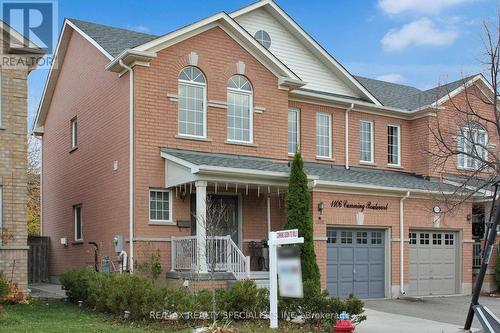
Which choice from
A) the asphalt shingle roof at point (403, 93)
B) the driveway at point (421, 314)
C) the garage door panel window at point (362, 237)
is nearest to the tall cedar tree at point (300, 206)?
the driveway at point (421, 314)

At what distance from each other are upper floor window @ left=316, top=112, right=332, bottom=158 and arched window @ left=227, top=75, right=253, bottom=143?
360 cm

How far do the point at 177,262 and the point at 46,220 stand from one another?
1027cm

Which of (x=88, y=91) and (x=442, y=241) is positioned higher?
(x=88, y=91)

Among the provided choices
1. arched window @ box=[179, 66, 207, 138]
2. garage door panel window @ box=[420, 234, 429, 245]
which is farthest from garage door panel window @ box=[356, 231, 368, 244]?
arched window @ box=[179, 66, 207, 138]

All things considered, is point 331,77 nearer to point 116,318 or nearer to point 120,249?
point 120,249

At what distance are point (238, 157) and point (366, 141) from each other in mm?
6649

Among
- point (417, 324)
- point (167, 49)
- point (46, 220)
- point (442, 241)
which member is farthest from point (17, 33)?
point (442, 241)

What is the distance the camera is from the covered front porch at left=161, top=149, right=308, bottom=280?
17.3m

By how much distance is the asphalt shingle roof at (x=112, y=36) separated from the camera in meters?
20.9

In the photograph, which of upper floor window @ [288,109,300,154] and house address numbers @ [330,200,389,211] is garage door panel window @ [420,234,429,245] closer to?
house address numbers @ [330,200,389,211]

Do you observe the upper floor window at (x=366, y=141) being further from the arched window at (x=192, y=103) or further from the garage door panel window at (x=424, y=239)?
the arched window at (x=192, y=103)

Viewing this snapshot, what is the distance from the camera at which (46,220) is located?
86.9 feet

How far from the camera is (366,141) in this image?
2483 cm

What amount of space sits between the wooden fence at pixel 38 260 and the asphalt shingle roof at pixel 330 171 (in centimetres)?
889
